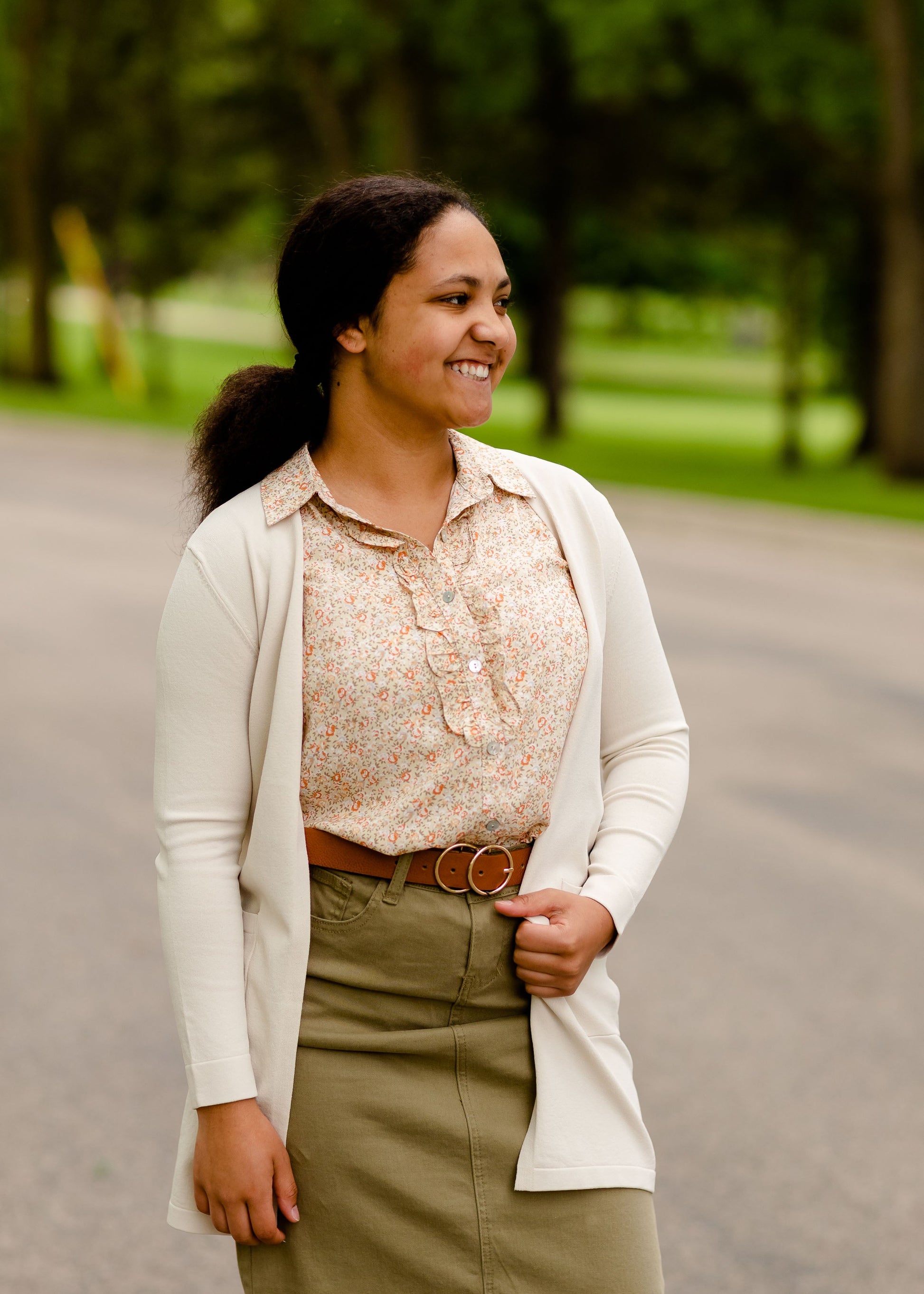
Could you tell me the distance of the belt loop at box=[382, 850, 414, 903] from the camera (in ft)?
6.98

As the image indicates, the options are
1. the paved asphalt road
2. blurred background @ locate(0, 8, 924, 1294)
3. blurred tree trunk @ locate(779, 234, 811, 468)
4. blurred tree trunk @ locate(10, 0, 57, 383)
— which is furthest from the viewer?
blurred tree trunk @ locate(10, 0, 57, 383)

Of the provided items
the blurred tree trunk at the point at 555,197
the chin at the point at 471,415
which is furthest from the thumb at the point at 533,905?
the blurred tree trunk at the point at 555,197

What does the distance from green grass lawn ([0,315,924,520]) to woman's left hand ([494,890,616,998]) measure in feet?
2.78

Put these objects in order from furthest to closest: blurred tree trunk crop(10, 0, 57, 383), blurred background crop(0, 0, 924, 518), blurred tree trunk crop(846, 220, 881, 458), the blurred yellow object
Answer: the blurred yellow object, blurred tree trunk crop(10, 0, 57, 383), blurred tree trunk crop(846, 220, 881, 458), blurred background crop(0, 0, 924, 518)

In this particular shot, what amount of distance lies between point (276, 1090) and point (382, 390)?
0.87m

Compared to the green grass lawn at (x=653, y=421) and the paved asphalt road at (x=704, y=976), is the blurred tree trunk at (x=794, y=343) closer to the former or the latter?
Answer: the green grass lawn at (x=653, y=421)

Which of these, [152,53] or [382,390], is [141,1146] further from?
[152,53]

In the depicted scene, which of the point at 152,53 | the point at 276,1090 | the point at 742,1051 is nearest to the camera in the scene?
the point at 276,1090

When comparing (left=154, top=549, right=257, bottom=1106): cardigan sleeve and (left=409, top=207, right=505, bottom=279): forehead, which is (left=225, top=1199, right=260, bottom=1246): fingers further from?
(left=409, top=207, right=505, bottom=279): forehead

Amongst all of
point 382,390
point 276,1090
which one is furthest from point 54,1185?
point 382,390

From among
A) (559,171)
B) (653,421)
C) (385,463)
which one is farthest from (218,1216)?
(653,421)

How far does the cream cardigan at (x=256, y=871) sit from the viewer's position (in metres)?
2.11

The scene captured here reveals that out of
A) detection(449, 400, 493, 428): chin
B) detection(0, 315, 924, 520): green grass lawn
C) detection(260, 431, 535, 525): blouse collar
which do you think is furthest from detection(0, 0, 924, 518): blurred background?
detection(449, 400, 493, 428): chin

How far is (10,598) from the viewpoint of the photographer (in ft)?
37.6
